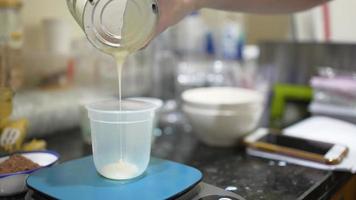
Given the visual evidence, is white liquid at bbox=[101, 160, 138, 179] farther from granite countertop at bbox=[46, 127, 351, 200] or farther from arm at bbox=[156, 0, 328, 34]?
arm at bbox=[156, 0, 328, 34]

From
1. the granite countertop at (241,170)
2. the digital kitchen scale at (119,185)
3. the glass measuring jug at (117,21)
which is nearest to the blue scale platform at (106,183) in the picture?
the digital kitchen scale at (119,185)

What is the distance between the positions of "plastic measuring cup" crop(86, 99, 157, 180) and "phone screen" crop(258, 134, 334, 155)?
360 mm

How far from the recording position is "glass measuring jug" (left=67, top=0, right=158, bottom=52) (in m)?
0.61

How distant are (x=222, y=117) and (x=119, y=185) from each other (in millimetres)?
354

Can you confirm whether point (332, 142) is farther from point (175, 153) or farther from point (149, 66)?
point (149, 66)

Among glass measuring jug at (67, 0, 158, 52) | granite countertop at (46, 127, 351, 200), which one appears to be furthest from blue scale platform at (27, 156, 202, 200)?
glass measuring jug at (67, 0, 158, 52)

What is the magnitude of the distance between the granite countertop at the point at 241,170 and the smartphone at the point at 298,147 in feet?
0.09

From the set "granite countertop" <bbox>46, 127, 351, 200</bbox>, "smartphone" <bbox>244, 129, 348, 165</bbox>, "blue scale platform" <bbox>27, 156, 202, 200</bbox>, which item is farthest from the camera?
"smartphone" <bbox>244, 129, 348, 165</bbox>

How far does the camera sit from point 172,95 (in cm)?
129

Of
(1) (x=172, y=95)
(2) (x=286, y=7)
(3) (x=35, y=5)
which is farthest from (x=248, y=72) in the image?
(3) (x=35, y=5)

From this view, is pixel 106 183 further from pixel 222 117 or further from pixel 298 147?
pixel 298 147

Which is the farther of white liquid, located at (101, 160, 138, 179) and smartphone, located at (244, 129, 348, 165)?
smartphone, located at (244, 129, 348, 165)

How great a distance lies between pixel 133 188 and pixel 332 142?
528 millimetres

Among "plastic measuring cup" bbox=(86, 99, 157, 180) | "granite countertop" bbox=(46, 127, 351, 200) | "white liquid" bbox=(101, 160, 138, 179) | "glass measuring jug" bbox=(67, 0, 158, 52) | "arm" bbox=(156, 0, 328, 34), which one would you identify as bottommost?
"granite countertop" bbox=(46, 127, 351, 200)
